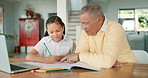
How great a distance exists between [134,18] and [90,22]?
777 cm

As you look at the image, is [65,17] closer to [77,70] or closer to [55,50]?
[55,50]

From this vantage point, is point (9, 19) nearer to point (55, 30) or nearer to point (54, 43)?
point (54, 43)

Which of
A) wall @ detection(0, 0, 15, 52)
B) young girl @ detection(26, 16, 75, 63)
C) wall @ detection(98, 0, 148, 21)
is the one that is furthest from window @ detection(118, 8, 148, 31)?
young girl @ detection(26, 16, 75, 63)

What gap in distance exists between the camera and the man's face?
1307 millimetres

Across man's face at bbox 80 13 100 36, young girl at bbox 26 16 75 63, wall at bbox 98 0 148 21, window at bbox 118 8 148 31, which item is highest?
wall at bbox 98 0 148 21

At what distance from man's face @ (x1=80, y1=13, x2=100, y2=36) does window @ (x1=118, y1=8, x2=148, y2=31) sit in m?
7.54

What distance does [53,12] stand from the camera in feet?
30.5

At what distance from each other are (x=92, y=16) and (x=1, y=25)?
8.11 meters

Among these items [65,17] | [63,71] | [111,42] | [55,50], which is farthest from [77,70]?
[65,17]

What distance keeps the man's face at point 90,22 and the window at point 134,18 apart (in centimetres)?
754

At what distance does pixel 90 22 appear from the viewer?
1.34 m

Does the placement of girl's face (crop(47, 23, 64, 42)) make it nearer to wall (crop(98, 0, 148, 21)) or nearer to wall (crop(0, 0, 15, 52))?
wall (crop(98, 0, 148, 21))

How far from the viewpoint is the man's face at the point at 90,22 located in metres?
1.31

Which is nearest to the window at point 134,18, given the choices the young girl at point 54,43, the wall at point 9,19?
the wall at point 9,19
